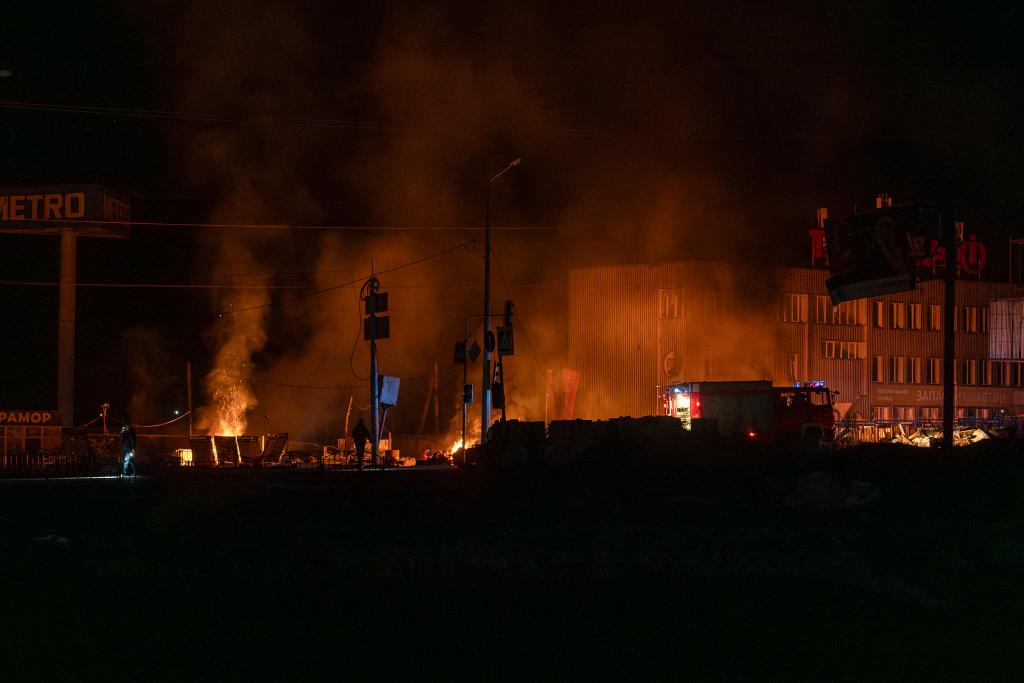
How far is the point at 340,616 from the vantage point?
32.1ft

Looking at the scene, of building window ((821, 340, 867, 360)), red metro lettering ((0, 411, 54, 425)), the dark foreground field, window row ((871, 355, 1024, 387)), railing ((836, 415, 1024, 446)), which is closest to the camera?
the dark foreground field

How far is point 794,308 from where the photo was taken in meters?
51.2

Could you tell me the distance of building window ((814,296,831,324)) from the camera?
51875 millimetres

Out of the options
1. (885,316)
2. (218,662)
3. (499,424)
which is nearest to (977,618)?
(218,662)

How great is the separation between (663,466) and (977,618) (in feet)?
29.3

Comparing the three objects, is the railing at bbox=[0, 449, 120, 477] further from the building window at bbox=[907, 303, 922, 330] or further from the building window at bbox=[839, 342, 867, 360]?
the building window at bbox=[907, 303, 922, 330]

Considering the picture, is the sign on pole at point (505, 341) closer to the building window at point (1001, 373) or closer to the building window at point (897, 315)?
the building window at point (897, 315)

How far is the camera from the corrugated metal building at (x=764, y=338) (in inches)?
1903

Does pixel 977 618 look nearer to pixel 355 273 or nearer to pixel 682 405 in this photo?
pixel 682 405

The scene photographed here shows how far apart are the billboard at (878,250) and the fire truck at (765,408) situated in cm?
1509

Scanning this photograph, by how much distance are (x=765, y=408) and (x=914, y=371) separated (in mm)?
23942

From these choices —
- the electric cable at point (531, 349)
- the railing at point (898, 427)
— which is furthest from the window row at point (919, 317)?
the electric cable at point (531, 349)

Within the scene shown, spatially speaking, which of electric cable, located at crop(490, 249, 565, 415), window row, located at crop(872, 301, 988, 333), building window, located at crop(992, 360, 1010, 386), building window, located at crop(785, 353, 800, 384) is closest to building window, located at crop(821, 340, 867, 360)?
window row, located at crop(872, 301, 988, 333)

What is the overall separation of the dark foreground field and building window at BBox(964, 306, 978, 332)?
42.3 meters
